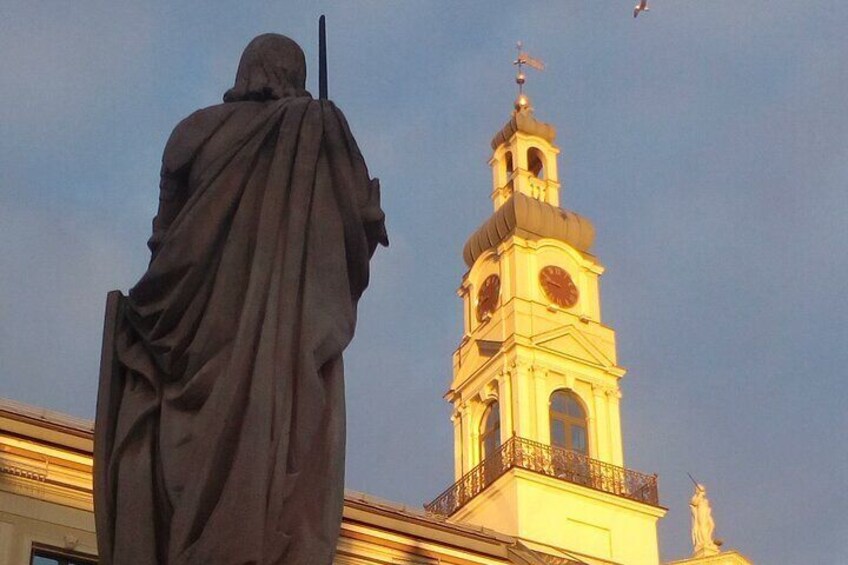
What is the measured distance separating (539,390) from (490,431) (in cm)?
249

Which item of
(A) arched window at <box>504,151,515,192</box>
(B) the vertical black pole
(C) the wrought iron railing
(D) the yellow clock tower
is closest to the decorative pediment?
(D) the yellow clock tower

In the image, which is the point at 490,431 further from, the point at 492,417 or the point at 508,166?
the point at 508,166

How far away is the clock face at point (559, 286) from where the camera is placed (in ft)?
181

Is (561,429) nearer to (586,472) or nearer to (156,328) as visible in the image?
(586,472)

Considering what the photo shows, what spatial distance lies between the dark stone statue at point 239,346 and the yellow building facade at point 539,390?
3346cm

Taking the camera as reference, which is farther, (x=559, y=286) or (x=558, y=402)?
(x=559, y=286)

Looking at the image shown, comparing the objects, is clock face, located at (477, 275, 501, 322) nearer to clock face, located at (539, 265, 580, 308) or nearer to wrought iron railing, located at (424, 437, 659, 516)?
clock face, located at (539, 265, 580, 308)

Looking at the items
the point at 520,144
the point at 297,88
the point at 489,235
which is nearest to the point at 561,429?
the point at 489,235

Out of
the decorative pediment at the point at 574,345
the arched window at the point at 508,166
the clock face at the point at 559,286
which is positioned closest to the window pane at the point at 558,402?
the decorative pediment at the point at 574,345

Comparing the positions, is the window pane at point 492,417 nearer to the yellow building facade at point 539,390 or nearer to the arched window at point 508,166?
the yellow building facade at point 539,390

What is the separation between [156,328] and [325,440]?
2.39 ft

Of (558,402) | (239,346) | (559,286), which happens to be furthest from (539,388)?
(239,346)

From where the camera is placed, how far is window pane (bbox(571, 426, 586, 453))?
51797 millimetres

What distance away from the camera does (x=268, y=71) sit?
6207mm
